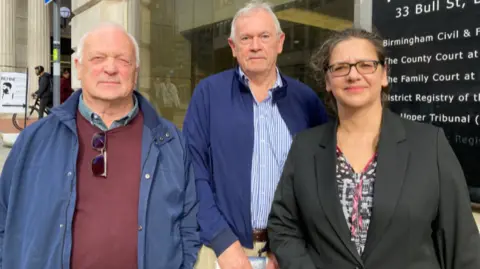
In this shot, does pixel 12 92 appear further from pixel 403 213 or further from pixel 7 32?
pixel 7 32

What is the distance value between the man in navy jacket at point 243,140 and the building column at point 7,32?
20322 mm

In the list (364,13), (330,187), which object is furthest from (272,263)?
(364,13)

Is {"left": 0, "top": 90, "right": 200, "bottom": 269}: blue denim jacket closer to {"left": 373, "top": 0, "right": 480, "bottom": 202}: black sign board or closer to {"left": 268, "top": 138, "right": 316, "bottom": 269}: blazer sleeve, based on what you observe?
{"left": 268, "top": 138, "right": 316, "bottom": 269}: blazer sleeve

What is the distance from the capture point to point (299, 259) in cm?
179

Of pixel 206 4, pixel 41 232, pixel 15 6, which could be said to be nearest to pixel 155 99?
pixel 206 4

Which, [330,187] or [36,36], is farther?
[36,36]

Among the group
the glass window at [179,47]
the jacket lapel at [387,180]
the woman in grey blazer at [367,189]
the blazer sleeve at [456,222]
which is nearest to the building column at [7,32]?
the glass window at [179,47]

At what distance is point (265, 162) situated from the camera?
2197 mm

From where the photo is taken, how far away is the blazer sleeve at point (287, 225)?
1833 millimetres

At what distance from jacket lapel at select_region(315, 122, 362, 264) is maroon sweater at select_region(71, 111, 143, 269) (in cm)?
80

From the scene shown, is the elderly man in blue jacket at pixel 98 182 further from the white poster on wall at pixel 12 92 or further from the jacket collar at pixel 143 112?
the white poster on wall at pixel 12 92

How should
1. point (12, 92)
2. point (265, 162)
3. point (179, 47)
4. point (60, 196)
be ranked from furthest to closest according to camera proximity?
point (12, 92) → point (179, 47) → point (265, 162) → point (60, 196)

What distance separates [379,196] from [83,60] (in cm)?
142

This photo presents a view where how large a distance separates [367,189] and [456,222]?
1.11 feet
